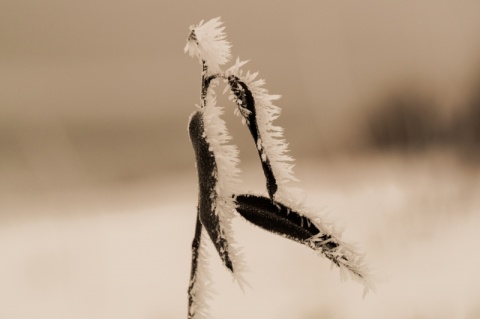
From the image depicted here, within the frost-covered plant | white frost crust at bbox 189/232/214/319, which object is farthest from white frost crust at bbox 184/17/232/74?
white frost crust at bbox 189/232/214/319

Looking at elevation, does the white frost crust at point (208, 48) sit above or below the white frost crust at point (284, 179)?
above

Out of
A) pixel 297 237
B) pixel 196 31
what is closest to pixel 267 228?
pixel 297 237

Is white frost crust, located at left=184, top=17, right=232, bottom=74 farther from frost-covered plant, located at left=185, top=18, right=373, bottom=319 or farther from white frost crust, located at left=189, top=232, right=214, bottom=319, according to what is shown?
white frost crust, located at left=189, top=232, right=214, bottom=319

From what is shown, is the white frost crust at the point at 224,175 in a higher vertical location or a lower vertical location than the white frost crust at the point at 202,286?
higher

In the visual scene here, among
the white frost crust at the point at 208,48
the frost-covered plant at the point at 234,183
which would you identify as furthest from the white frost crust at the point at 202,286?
the white frost crust at the point at 208,48

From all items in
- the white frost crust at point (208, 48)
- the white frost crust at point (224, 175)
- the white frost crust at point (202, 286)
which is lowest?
the white frost crust at point (202, 286)

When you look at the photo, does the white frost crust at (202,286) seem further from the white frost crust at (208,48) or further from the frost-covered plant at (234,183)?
the white frost crust at (208,48)
